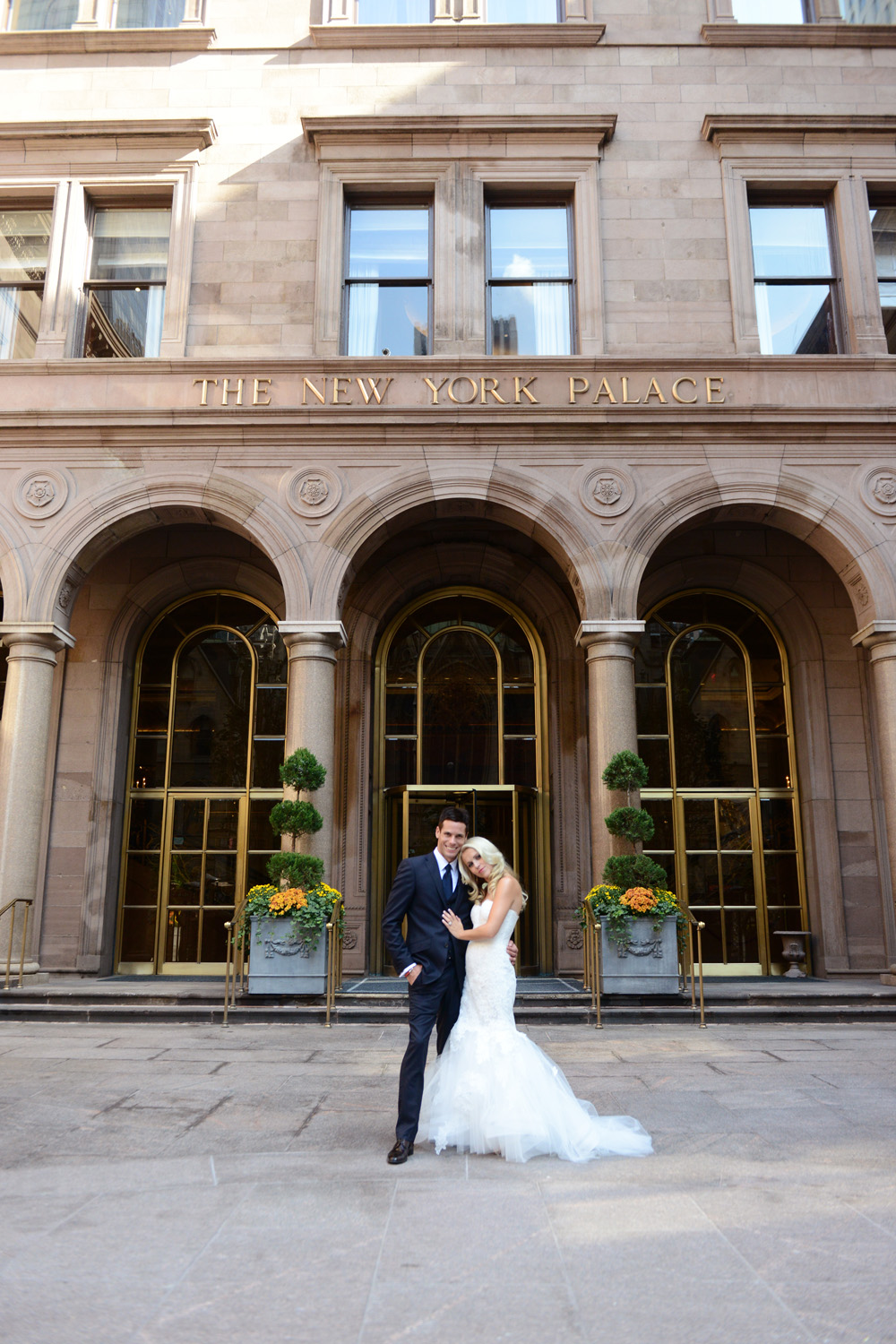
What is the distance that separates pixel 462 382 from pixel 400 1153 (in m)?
10.9

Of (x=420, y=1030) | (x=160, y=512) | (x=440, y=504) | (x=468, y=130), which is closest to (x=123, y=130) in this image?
(x=468, y=130)

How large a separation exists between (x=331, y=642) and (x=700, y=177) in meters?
9.19

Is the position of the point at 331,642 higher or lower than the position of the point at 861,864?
higher

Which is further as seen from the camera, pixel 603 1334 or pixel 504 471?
pixel 504 471

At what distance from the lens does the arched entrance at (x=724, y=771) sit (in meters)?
14.8

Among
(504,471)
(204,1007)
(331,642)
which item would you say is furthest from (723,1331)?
(504,471)

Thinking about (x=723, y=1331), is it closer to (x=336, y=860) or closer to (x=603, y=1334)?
(x=603, y=1334)

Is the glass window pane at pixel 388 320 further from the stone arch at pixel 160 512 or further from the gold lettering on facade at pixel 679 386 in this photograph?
the gold lettering on facade at pixel 679 386

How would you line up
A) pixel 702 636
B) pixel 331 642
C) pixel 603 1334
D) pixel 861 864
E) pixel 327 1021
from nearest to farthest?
pixel 603 1334, pixel 327 1021, pixel 331 642, pixel 861 864, pixel 702 636

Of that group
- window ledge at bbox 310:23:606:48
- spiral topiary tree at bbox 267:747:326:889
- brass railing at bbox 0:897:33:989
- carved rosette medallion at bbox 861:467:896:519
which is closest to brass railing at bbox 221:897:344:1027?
spiral topiary tree at bbox 267:747:326:889

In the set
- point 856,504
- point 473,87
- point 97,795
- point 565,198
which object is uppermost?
point 473,87

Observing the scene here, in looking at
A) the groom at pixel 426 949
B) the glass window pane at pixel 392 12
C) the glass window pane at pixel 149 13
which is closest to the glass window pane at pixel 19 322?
the glass window pane at pixel 149 13

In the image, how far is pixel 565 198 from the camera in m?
15.1

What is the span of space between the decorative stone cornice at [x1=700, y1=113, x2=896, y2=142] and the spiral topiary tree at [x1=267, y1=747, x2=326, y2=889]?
37.3ft
